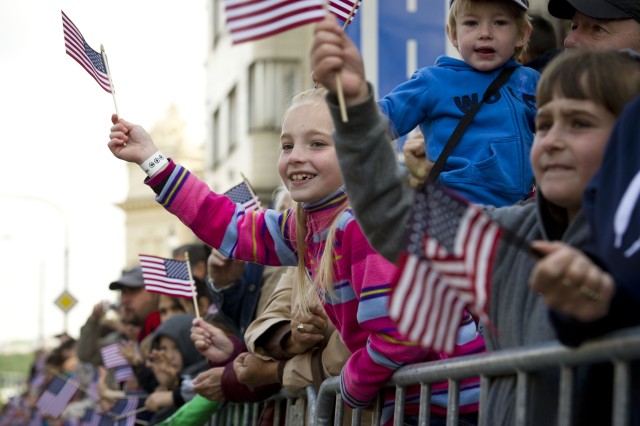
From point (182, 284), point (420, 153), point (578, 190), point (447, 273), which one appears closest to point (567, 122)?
point (578, 190)

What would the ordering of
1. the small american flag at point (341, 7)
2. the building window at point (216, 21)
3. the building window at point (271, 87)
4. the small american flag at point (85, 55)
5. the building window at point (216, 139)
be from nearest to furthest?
the small american flag at point (341, 7), the small american flag at point (85, 55), the building window at point (271, 87), the building window at point (216, 21), the building window at point (216, 139)

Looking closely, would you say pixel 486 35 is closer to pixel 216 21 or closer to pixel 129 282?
pixel 129 282

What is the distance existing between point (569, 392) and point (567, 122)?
0.68m

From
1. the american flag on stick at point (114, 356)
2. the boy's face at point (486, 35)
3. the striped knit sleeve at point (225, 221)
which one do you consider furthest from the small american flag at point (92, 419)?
the boy's face at point (486, 35)

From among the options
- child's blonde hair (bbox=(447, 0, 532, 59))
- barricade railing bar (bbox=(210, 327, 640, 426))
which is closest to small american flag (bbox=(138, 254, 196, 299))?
barricade railing bar (bbox=(210, 327, 640, 426))

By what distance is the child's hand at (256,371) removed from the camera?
244 inches

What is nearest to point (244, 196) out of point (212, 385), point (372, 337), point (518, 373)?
point (212, 385)

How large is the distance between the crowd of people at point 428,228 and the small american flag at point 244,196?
332mm

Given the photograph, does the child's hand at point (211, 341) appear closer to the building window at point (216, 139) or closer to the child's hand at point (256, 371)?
the child's hand at point (256, 371)

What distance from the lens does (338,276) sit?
489 cm

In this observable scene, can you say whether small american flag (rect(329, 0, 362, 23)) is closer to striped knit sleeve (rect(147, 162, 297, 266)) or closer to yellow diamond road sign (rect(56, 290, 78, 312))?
striped knit sleeve (rect(147, 162, 297, 266))

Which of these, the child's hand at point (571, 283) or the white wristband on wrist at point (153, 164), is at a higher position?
the child's hand at point (571, 283)

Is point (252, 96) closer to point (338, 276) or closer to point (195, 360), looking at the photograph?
point (195, 360)

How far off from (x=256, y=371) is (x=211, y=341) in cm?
85
